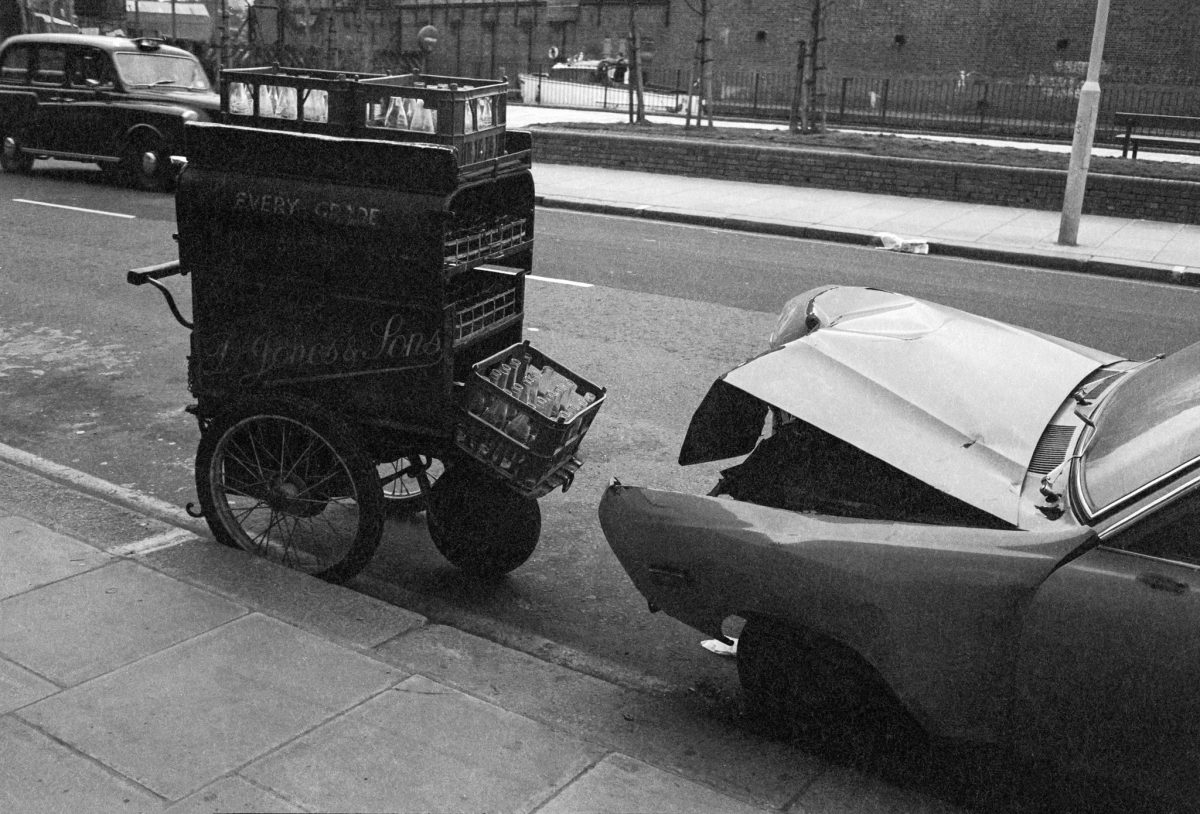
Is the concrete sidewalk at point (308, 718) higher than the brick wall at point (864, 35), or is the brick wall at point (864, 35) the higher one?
the brick wall at point (864, 35)

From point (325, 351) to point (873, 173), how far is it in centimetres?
1525

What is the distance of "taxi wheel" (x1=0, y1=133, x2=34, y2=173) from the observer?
18781mm

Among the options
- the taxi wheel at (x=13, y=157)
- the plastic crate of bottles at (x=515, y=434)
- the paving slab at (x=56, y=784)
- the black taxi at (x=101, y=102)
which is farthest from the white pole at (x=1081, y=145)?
Answer: the taxi wheel at (x=13, y=157)

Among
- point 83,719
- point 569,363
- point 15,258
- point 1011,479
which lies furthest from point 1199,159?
point 83,719

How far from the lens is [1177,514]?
3225mm

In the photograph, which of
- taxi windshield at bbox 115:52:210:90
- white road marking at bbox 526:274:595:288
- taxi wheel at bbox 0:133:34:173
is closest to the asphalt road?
white road marking at bbox 526:274:595:288

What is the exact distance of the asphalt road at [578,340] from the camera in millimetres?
5184

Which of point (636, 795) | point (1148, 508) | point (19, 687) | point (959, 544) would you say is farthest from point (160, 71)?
point (1148, 508)

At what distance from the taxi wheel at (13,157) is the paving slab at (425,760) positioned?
17.6m

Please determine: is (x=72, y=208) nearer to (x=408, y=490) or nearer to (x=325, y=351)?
(x=408, y=490)

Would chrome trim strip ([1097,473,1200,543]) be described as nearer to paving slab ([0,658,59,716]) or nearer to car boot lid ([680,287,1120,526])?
car boot lid ([680,287,1120,526])

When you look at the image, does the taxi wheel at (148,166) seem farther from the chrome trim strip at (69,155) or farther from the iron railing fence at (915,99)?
the iron railing fence at (915,99)

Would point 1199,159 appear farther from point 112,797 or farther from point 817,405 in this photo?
point 112,797

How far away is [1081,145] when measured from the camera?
48.1 feet
